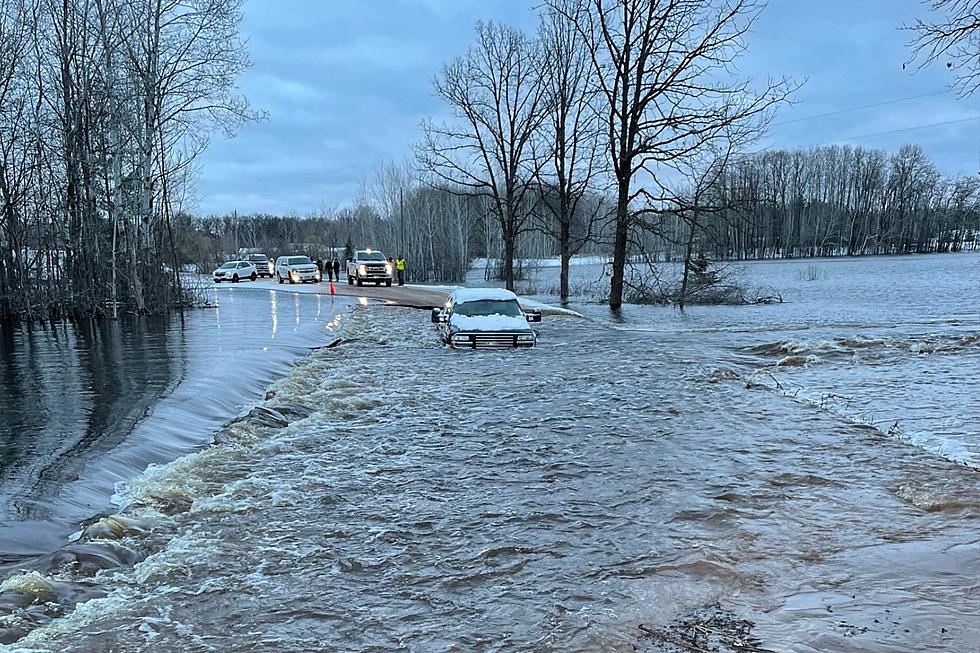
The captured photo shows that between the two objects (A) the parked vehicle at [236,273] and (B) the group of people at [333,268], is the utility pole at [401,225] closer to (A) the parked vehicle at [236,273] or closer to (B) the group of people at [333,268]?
(B) the group of people at [333,268]

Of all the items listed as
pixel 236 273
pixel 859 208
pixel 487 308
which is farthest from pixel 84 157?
pixel 859 208

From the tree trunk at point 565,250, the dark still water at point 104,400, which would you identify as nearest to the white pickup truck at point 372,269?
the tree trunk at point 565,250

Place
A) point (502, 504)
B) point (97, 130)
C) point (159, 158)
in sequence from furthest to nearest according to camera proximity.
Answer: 1. point (159, 158)
2. point (97, 130)
3. point (502, 504)

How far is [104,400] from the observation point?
37.2ft

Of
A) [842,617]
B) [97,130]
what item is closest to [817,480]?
[842,617]

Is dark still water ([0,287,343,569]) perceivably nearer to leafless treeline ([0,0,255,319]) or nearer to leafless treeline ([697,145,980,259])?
leafless treeline ([0,0,255,319])

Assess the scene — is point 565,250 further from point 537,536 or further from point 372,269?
point 537,536

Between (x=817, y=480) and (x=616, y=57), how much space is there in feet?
79.8

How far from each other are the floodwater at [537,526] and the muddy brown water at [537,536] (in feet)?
0.09

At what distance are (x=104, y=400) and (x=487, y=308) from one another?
952cm

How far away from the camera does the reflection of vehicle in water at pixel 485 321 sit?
1750 cm

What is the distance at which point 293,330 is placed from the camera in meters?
21.7

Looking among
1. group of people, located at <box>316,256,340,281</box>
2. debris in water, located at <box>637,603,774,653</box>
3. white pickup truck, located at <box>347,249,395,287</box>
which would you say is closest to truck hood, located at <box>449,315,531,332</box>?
debris in water, located at <box>637,603,774,653</box>

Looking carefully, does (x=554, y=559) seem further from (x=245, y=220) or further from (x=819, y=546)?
(x=245, y=220)
